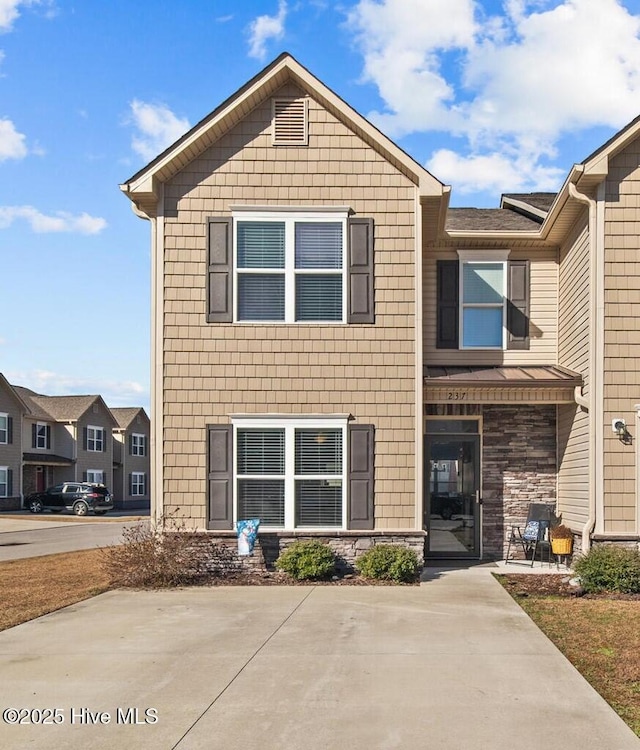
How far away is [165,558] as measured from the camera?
11273 millimetres

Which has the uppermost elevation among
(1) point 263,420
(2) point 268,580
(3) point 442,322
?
(3) point 442,322

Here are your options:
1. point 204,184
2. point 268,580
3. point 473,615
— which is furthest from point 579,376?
point 204,184

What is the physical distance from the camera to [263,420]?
468 inches

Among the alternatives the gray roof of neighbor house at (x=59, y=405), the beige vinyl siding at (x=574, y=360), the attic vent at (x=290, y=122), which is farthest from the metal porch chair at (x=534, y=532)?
the gray roof of neighbor house at (x=59, y=405)

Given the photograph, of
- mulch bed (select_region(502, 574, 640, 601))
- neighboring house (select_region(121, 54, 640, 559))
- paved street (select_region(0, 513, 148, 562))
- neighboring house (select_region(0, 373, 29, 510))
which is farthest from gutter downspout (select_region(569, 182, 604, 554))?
neighboring house (select_region(0, 373, 29, 510))

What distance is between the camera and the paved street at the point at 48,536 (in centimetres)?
1902

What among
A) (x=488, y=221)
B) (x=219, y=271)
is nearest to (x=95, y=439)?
(x=488, y=221)

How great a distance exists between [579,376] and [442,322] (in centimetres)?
257

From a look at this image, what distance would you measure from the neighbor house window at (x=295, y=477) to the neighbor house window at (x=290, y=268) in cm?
165

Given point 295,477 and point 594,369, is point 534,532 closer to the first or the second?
point 594,369

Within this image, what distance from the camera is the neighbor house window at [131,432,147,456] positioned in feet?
178

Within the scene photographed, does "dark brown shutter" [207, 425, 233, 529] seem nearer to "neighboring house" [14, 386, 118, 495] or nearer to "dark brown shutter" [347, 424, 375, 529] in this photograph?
"dark brown shutter" [347, 424, 375, 529]

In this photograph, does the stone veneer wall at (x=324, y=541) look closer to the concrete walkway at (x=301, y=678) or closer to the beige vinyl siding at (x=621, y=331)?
the concrete walkway at (x=301, y=678)

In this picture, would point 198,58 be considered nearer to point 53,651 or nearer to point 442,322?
point 442,322
